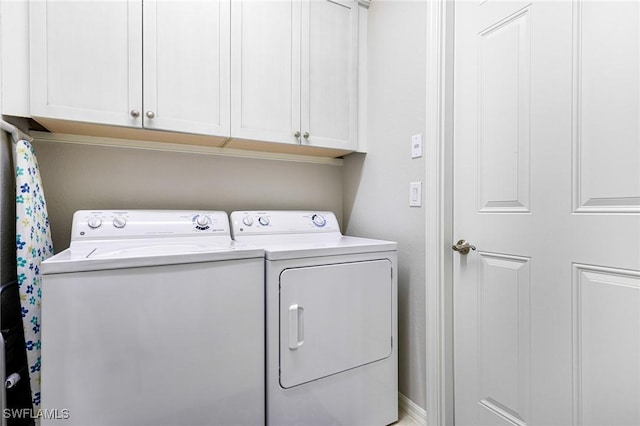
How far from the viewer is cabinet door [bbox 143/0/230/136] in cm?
144

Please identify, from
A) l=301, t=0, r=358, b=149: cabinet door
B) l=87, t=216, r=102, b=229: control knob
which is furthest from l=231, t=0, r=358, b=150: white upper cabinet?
l=87, t=216, r=102, b=229: control knob

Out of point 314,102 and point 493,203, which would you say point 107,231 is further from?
point 493,203

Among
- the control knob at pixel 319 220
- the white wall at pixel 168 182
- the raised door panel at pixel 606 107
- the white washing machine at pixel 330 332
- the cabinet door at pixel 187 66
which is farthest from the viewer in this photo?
the control knob at pixel 319 220

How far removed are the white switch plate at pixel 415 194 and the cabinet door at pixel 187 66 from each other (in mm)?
965

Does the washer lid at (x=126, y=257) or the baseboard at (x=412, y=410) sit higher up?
the washer lid at (x=126, y=257)

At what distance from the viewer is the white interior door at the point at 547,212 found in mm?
982

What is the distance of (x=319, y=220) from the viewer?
6.46 ft

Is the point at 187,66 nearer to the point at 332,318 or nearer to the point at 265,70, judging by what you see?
the point at 265,70

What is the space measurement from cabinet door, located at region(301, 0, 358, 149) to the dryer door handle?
92 cm

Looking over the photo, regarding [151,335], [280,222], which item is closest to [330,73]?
[280,222]

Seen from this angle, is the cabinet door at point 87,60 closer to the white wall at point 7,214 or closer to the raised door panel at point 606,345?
the white wall at point 7,214

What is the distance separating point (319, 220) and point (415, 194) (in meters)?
0.61

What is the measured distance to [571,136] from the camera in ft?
3.59

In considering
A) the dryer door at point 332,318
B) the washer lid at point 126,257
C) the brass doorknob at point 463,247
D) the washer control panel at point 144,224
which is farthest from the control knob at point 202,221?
the brass doorknob at point 463,247
